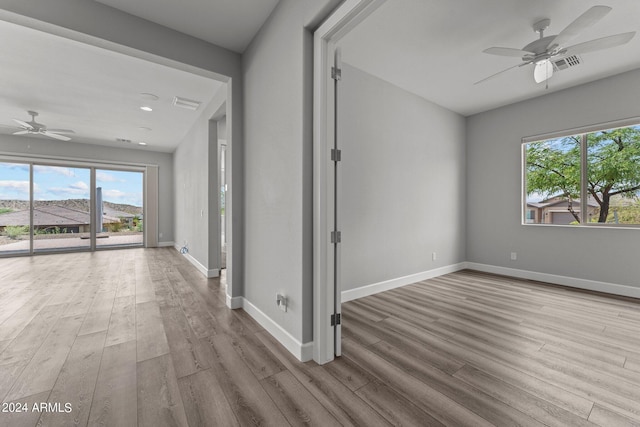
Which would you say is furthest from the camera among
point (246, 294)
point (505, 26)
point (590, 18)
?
point (246, 294)

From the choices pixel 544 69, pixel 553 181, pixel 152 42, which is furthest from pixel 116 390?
pixel 553 181

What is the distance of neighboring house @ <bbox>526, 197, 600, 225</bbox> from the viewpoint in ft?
12.9

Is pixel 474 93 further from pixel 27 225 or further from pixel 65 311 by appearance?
pixel 27 225

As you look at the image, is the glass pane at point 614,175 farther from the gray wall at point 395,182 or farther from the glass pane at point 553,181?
the gray wall at point 395,182

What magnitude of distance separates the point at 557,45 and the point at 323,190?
2580 millimetres

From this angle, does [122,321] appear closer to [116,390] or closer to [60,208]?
[116,390]

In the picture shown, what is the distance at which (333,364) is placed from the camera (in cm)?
185

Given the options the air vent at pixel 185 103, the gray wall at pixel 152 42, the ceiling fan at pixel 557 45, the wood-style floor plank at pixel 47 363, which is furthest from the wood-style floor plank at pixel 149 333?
the ceiling fan at pixel 557 45

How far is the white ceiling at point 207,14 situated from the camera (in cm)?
220

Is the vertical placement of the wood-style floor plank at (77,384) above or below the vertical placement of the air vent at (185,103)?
below

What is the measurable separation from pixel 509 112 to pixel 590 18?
279 cm

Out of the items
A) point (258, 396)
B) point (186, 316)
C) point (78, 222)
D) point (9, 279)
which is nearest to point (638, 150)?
point (258, 396)

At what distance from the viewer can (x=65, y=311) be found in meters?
2.72

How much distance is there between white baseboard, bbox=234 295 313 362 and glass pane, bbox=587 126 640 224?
14.9 ft
